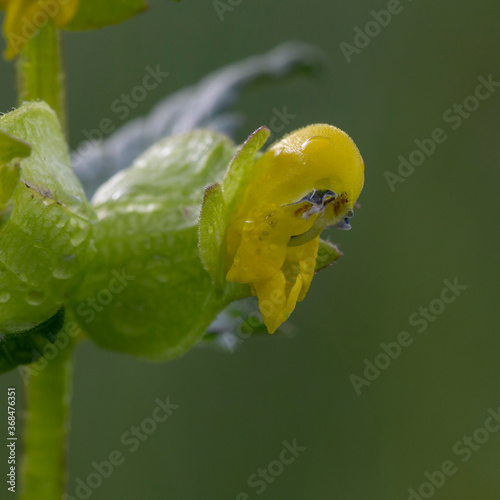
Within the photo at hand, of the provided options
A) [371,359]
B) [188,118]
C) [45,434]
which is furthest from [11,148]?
[371,359]

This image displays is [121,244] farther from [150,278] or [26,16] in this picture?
[26,16]

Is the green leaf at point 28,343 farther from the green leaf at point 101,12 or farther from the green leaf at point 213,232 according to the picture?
the green leaf at point 101,12

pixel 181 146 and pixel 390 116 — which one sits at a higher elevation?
pixel 390 116

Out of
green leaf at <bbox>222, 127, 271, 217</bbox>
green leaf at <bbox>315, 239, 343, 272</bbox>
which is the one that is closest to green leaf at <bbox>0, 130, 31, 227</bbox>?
green leaf at <bbox>222, 127, 271, 217</bbox>

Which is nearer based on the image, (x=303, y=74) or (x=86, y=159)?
(x=86, y=159)

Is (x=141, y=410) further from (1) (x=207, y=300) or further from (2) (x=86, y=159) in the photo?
(1) (x=207, y=300)

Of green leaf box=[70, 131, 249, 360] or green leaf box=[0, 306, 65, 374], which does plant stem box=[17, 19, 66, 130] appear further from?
green leaf box=[0, 306, 65, 374]

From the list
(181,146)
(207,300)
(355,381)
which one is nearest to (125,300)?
(207,300)
